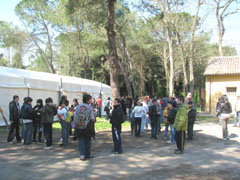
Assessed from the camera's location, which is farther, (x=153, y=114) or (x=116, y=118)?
(x=153, y=114)

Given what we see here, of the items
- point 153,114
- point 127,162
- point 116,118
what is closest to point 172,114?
point 153,114

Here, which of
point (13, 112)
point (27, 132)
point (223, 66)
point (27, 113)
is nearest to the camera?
point (27, 113)

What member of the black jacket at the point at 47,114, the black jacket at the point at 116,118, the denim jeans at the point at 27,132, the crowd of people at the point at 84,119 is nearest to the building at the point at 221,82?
the crowd of people at the point at 84,119

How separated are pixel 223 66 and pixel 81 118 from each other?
69.2ft

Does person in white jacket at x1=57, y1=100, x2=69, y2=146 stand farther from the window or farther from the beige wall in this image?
the window

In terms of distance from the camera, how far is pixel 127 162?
617cm

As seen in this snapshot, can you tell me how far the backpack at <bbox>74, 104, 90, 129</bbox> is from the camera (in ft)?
20.3

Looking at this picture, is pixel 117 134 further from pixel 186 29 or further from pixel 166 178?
pixel 186 29

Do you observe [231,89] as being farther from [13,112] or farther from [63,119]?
[13,112]

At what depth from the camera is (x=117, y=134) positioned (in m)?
6.98

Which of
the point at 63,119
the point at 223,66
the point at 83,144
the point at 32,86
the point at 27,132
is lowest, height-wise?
the point at 83,144

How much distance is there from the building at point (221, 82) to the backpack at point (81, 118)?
754 inches

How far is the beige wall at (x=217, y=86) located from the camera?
22.3 metres

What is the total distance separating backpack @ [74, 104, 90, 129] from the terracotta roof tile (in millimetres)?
19466
